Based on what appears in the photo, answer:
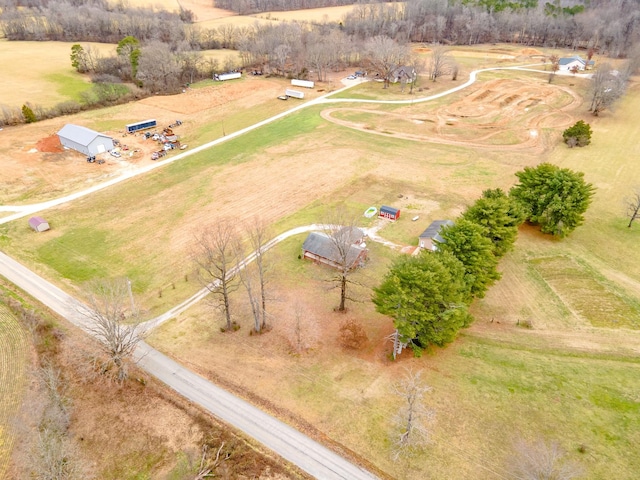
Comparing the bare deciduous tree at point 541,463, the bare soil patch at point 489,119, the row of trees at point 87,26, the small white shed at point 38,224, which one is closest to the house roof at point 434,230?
the bare deciduous tree at point 541,463

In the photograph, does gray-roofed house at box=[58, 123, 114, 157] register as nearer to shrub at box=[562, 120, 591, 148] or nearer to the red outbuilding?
the red outbuilding

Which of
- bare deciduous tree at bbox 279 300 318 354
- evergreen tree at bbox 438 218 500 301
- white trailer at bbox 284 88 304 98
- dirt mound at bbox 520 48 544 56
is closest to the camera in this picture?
evergreen tree at bbox 438 218 500 301

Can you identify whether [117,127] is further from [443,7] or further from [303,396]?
[443,7]

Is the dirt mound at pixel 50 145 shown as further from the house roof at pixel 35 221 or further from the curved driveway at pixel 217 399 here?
the curved driveway at pixel 217 399

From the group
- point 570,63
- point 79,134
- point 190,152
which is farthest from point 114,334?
point 570,63

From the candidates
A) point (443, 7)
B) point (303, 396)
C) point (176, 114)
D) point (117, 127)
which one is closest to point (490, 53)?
point (443, 7)

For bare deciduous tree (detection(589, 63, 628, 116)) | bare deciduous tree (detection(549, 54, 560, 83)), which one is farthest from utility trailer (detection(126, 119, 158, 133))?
bare deciduous tree (detection(549, 54, 560, 83))
